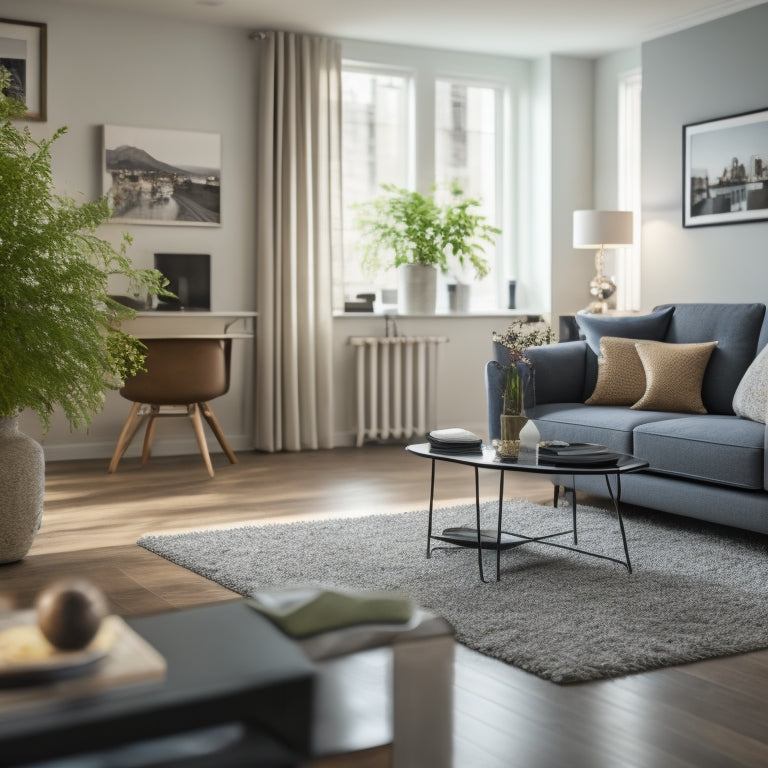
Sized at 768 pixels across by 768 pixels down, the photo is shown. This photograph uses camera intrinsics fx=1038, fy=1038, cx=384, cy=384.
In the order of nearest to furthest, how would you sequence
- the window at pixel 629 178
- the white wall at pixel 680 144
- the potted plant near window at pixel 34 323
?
the potted plant near window at pixel 34 323
the white wall at pixel 680 144
the window at pixel 629 178

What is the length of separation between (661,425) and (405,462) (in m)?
2.15

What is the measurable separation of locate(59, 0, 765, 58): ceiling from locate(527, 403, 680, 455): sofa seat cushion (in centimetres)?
258

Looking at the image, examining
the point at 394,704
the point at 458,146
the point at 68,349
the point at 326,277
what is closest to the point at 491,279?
the point at 458,146

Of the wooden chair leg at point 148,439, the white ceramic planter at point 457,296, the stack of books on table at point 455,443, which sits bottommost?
the wooden chair leg at point 148,439

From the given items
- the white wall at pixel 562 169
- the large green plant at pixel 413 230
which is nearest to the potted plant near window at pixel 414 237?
the large green plant at pixel 413 230

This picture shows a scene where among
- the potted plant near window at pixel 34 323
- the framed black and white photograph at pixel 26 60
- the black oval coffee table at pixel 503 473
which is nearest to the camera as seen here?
the black oval coffee table at pixel 503 473

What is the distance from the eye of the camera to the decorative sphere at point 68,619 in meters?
1.35

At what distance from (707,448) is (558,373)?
3.82 feet

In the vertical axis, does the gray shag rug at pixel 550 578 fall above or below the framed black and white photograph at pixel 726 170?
below

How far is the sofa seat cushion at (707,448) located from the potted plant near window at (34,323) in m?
2.08

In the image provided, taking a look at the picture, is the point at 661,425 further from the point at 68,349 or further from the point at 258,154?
the point at 258,154

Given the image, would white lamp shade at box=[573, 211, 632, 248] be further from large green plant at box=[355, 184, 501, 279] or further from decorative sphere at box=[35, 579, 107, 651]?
decorative sphere at box=[35, 579, 107, 651]

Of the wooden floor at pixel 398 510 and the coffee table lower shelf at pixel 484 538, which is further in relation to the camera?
the coffee table lower shelf at pixel 484 538

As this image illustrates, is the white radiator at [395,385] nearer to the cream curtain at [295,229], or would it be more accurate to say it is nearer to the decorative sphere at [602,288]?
the cream curtain at [295,229]
